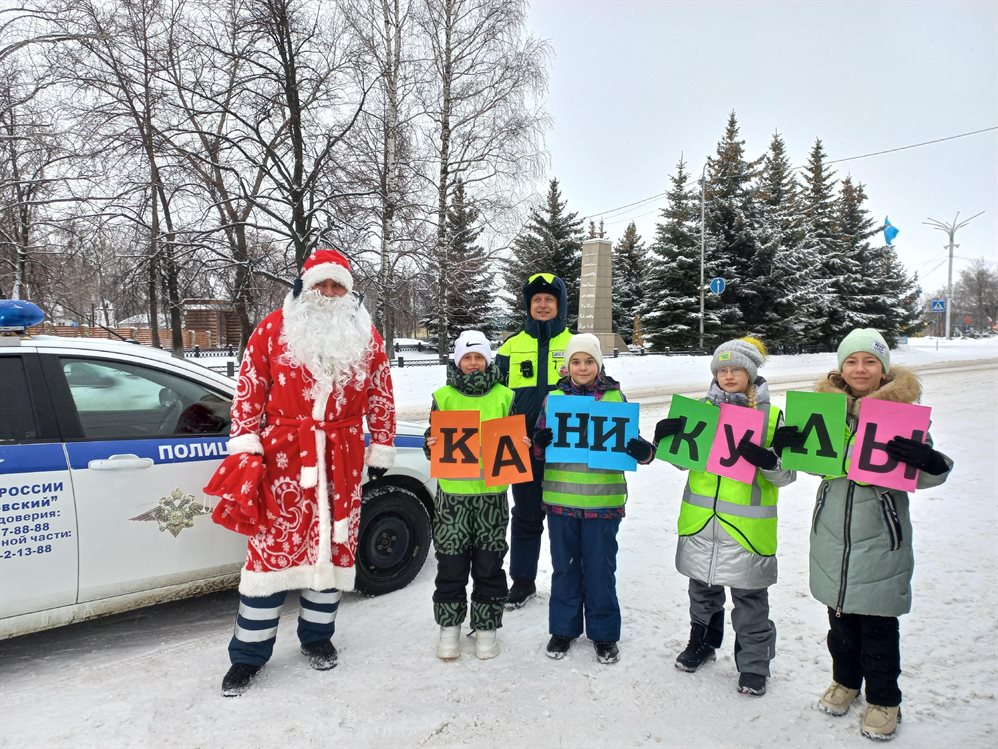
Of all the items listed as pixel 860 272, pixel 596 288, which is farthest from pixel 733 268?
pixel 860 272

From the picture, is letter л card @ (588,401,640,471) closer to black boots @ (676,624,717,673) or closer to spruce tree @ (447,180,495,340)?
black boots @ (676,624,717,673)

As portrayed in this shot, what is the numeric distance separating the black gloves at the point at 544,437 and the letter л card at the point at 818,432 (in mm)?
1151

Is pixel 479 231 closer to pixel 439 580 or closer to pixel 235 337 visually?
pixel 439 580

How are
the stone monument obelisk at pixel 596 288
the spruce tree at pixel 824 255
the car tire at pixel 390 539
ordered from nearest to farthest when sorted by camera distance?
1. the car tire at pixel 390 539
2. the stone monument obelisk at pixel 596 288
3. the spruce tree at pixel 824 255

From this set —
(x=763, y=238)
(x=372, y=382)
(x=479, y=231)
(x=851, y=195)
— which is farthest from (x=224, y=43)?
(x=851, y=195)

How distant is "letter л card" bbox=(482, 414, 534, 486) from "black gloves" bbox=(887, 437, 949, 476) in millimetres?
1720

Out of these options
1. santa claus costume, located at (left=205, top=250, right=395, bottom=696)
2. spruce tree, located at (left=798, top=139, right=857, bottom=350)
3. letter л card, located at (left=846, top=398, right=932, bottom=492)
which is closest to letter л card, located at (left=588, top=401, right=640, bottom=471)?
letter л card, located at (left=846, top=398, right=932, bottom=492)

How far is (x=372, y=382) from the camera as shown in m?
3.41

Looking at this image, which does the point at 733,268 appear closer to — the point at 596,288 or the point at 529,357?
the point at 596,288

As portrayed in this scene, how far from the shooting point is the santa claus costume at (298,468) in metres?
2.98

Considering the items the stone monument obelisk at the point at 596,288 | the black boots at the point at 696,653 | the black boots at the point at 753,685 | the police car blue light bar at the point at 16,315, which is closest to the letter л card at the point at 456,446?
the black boots at the point at 696,653

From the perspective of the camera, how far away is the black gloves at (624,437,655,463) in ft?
10.3

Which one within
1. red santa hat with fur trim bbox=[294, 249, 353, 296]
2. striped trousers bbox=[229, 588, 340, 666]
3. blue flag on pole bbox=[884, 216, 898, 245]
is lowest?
striped trousers bbox=[229, 588, 340, 666]

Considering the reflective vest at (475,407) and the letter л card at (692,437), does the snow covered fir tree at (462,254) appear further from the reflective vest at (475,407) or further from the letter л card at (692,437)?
the letter л card at (692,437)
